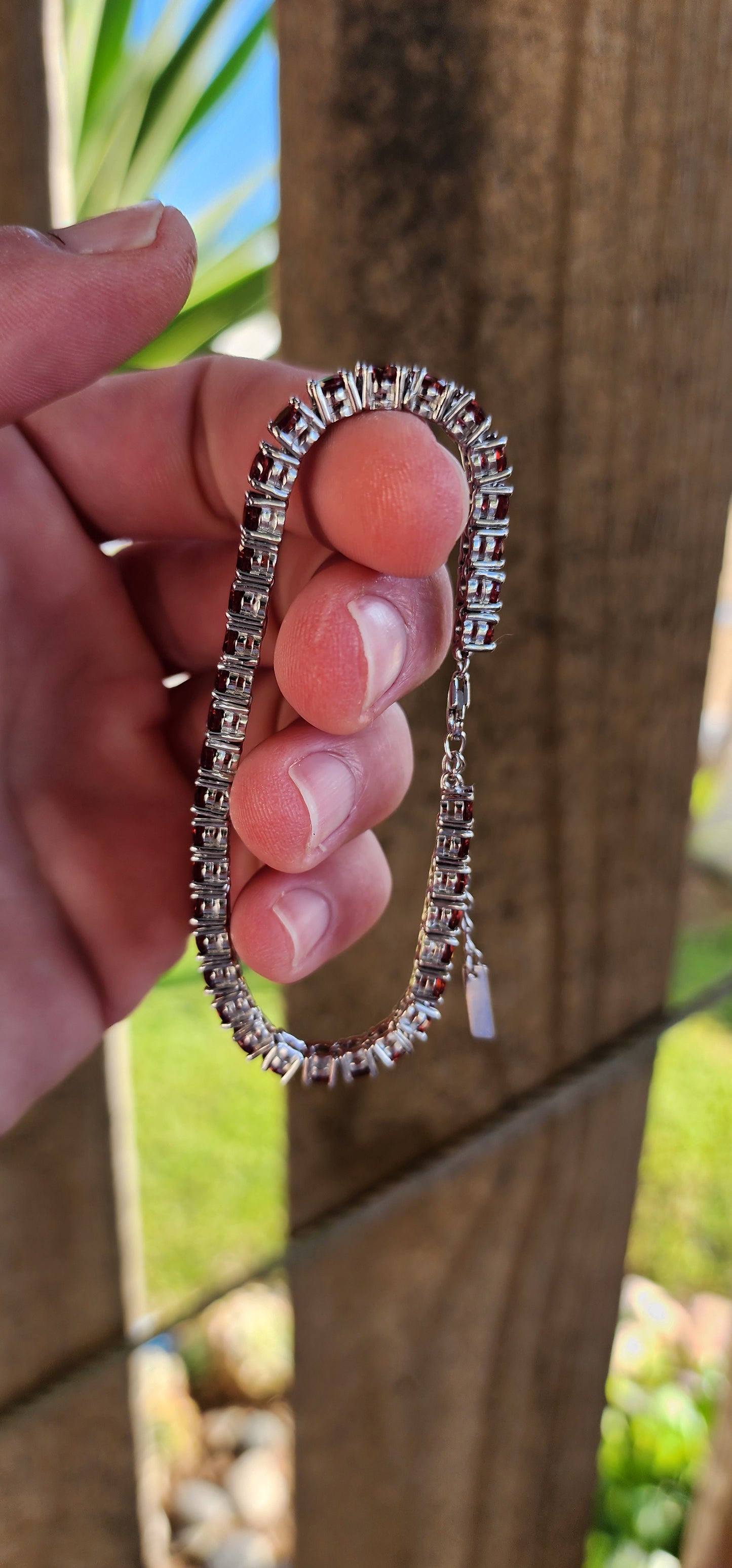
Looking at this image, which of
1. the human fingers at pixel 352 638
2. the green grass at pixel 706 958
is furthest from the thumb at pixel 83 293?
the green grass at pixel 706 958

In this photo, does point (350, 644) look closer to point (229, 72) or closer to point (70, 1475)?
point (70, 1475)

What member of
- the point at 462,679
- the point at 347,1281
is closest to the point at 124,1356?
the point at 347,1281

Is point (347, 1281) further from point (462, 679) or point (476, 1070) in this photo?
point (462, 679)

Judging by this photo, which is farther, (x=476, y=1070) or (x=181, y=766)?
(x=476, y=1070)

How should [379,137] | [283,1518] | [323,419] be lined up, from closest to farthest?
[323,419], [379,137], [283,1518]

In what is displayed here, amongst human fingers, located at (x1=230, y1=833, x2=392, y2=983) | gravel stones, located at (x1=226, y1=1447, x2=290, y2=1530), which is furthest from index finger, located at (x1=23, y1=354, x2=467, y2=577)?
gravel stones, located at (x1=226, y1=1447, x2=290, y2=1530)

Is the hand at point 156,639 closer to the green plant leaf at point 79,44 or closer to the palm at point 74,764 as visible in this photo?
the palm at point 74,764
